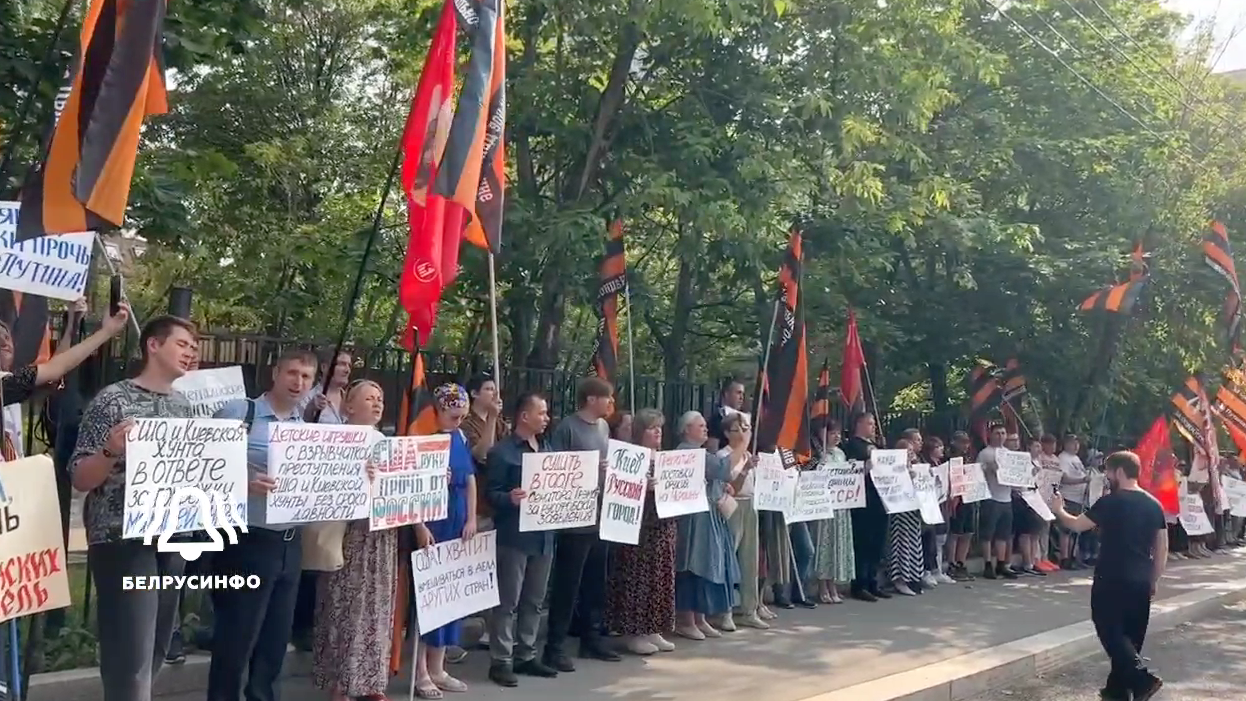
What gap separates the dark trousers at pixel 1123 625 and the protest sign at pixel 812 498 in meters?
3.08

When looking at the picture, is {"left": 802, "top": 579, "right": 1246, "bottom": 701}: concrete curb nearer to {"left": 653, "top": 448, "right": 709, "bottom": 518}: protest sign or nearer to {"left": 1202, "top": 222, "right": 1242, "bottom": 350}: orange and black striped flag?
{"left": 653, "top": 448, "right": 709, "bottom": 518}: protest sign

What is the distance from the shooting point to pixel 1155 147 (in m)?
16.9

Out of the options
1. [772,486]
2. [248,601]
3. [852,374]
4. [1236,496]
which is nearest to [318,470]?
[248,601]

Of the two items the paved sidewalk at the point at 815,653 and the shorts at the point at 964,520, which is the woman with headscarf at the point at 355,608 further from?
the shorts at the point at 964,520

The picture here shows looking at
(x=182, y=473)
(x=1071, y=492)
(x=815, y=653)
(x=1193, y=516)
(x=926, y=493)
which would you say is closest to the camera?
(x=182, y=473)

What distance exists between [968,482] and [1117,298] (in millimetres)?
4515

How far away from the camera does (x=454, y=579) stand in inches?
280

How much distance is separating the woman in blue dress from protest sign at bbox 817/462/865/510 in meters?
4.85

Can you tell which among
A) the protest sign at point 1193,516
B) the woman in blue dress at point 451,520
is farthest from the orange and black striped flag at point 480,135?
the protest sign at point 1193,516

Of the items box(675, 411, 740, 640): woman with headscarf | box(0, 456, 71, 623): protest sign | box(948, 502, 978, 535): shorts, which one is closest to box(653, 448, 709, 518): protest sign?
box(675, 411, 740, 640): woman with headscarf

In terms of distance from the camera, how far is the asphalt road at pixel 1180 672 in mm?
8734

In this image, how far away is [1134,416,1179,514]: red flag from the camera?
1554 centimetres

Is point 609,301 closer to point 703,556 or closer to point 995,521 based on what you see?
point 703,556

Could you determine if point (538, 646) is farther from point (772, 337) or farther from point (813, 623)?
point (772, 337)
